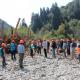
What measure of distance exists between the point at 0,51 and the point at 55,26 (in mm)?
87495

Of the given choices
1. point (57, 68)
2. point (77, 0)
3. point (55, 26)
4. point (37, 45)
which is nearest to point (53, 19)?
point (55, 26)

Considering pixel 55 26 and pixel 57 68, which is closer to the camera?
pixel 57 68

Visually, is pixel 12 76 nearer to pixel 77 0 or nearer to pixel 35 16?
pixel 35 16

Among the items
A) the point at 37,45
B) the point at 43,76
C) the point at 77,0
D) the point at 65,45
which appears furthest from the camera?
the point at 77,0

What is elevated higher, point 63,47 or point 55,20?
point 55,20

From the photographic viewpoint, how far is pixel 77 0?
461ft

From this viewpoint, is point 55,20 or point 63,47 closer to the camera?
point 63,47

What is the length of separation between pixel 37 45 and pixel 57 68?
37.0ft

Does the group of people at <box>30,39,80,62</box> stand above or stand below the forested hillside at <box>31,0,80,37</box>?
below

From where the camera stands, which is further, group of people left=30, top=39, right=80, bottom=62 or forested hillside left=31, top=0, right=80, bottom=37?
forested hillside left=31, top=0, right=80, bottom=37

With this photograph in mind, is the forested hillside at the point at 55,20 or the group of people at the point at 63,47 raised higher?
the forested hillside at the point at 55,20

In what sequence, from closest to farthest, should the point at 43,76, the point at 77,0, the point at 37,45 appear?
1. the point at 43,76
2. the point at 37,45
3. the point at 77,0

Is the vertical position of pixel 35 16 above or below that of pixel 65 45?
above

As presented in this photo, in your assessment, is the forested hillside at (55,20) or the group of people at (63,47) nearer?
the group of people at (63,47)
